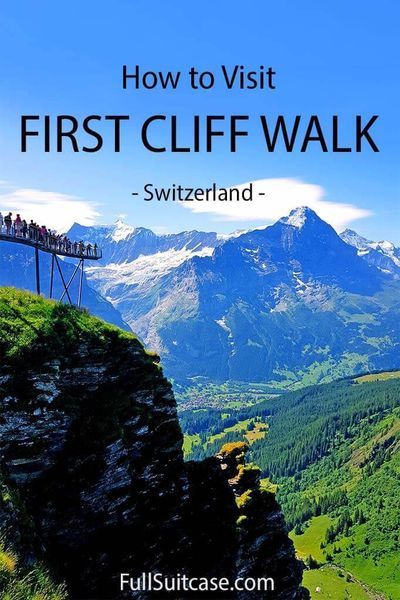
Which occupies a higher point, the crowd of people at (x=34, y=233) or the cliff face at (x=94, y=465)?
the crowd of people at (x=34, y=233)

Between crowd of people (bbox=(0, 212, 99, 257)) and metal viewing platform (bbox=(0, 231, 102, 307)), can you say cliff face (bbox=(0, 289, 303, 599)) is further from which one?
crowd of people (bbox=(0, 212, 99, 257))

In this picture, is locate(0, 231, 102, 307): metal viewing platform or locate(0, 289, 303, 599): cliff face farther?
locate(0, 231, 102, 307): metal viewing platform

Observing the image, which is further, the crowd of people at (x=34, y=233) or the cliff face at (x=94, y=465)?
the crowd of people at (x=34, y=233)

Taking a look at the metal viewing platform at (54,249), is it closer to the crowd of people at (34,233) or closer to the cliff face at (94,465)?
the crowd of people at (34,233)

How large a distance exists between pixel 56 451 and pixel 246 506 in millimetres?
23087

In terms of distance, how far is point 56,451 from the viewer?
31500 millimetres

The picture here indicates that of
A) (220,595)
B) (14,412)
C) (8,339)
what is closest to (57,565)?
(14,412)

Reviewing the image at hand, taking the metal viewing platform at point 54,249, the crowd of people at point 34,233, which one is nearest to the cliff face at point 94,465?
the metal viewing platform at point 54,249

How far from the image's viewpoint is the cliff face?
30047 mm

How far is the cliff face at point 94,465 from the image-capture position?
30047 mm

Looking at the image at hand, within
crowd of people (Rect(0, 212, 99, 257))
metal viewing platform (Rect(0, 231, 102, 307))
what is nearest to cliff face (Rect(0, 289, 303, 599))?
metal viewing platform (Rect(0, 231, 102, 307))

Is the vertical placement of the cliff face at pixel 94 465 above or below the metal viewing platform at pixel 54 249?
below

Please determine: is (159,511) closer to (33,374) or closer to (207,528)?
(207,528)

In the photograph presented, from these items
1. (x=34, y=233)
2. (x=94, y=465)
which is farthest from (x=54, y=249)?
(x=94, y=465)
